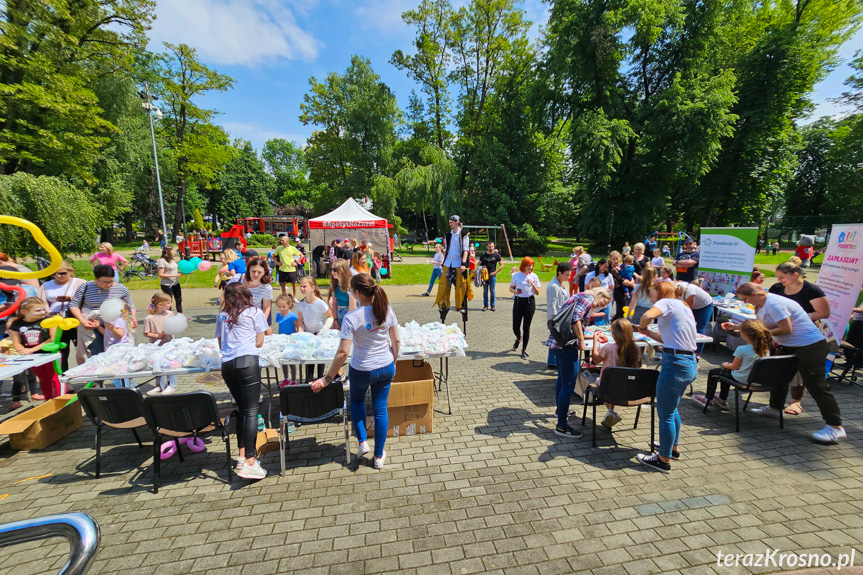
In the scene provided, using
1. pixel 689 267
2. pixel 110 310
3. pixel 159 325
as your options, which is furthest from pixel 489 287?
pixel 110 310

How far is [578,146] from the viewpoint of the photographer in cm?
2389

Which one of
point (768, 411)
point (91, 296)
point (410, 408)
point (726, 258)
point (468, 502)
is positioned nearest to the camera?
point (468, 502)

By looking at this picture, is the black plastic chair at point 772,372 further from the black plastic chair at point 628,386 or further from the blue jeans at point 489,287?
the blue jeans at point 489,287

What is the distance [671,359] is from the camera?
3541 mm

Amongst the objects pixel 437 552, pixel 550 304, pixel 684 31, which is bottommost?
pixel 437 552

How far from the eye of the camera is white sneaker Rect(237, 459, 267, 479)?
141 inches

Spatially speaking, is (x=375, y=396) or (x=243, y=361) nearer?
(x=243, y=361)

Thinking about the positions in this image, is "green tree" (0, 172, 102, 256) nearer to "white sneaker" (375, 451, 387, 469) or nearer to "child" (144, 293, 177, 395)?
"child" (144, 293, 177, 395)

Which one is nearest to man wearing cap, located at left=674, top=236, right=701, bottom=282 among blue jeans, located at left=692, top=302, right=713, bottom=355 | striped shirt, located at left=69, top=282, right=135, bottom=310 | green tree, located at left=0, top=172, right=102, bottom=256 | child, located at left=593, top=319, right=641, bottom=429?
blue jeans, located at left=692, top=302, right=713, bottom=355

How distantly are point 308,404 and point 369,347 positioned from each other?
0.87 meters

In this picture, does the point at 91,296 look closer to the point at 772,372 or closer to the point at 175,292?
the point at 175,292

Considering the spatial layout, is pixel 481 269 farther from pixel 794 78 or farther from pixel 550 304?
pixel 794 78

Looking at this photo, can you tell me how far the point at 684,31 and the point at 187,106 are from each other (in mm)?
33047

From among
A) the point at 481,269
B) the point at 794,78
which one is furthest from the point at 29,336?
the point at 794,78
